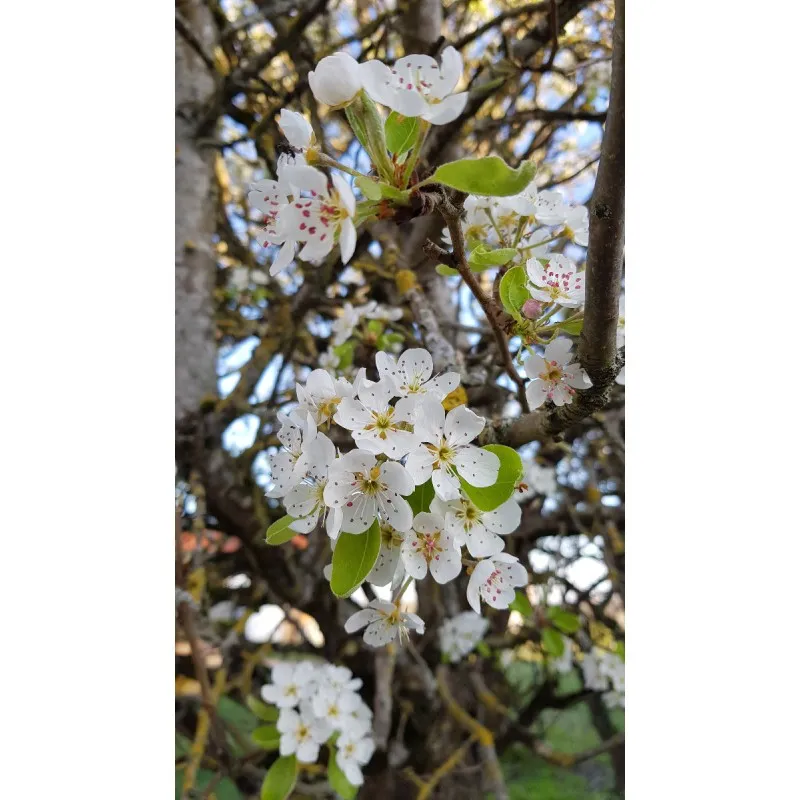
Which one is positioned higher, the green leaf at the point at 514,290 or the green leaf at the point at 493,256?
the green leaf at the point at 493,256

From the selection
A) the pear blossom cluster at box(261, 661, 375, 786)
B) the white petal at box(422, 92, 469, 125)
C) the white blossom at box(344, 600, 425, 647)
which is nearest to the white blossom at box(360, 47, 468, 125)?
the white petal at box(422, 92, 469, 125)

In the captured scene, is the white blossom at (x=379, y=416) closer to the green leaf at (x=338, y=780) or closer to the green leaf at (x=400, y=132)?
the green leaf at (x=400, y=132)

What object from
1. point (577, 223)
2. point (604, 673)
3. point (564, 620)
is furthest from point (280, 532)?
point (604, 673)

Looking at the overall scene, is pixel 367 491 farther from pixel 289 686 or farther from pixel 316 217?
pixel 289 686

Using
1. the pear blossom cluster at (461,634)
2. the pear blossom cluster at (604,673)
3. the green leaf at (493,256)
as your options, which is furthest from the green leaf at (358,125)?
the pear blossom cluster at (604,673)

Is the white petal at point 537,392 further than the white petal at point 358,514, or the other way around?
the white petal at point 537,392

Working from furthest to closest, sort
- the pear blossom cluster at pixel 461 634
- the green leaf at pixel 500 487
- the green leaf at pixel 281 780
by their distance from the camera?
the pear blossom cluster at pixel 461 634 < the green leaf at pixel 281 780 < the green leaf at pixel 500 487

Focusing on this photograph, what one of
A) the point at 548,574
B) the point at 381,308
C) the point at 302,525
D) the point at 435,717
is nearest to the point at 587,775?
the point at 435,717

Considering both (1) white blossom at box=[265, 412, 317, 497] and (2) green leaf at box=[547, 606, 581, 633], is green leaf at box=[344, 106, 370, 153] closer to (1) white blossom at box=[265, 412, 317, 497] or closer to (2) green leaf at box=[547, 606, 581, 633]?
(1) white blossom at box=[265, 412, 317, 497]
